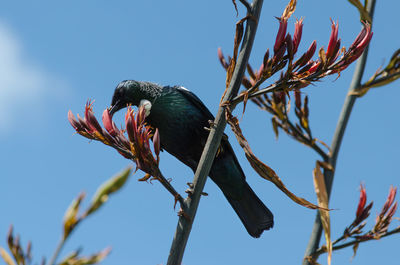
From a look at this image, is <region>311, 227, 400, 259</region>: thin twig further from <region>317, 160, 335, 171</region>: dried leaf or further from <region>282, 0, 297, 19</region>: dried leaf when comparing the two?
<region>282, 0, 297, 19</region>: dried leaf

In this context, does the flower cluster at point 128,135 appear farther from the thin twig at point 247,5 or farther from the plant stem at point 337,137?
the plant stem at point 337,137

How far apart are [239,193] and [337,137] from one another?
1.40m

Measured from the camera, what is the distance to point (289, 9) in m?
1.93

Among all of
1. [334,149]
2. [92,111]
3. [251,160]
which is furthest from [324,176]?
[92,111]

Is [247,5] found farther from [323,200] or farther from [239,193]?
[239,193]

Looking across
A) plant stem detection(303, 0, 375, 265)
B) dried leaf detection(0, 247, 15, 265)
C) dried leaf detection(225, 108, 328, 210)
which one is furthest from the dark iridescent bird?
dried leaf detection(0, 247, 15, 265)

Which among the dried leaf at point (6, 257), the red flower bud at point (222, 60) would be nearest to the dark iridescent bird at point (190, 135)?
the red flower bud at point (222, 60)

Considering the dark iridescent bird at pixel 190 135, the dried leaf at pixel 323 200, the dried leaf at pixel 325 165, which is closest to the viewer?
the dried leaf at pixel 323 200

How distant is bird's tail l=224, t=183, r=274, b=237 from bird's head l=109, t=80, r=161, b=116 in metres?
0.95

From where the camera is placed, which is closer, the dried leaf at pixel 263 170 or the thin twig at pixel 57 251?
the thin twig at pixel 57 251

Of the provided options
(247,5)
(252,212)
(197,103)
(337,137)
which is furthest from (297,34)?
(252,212)

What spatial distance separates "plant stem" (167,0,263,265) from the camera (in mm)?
1701

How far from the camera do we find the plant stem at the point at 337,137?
81.4 inches

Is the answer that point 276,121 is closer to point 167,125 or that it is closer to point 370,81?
point 370,81
